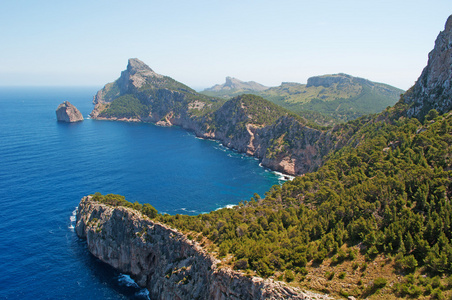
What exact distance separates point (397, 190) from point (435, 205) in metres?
8.04

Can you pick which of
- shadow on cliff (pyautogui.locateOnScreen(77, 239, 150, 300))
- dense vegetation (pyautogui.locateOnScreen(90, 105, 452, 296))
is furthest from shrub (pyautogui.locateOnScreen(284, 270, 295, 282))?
shadow on cliff (pyautogui.locateOnScreen(77, 239, 150, 300))

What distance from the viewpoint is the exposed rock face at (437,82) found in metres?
88.1

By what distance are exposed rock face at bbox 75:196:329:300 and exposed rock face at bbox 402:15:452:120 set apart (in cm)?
8085

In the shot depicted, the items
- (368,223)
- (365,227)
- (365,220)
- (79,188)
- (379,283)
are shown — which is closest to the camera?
(379,283)

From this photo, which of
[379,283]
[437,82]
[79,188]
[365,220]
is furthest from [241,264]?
[437,82]

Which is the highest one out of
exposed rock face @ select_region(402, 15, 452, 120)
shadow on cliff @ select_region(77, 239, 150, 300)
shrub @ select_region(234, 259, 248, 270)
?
exposed rock face @ select_region(402, 15, 452, 120)

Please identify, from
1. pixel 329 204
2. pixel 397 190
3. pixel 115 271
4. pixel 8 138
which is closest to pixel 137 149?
pixel 8 138

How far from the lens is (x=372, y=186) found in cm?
6012

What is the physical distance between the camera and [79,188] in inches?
4345

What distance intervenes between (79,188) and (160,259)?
201ft

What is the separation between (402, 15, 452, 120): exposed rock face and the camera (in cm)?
8812

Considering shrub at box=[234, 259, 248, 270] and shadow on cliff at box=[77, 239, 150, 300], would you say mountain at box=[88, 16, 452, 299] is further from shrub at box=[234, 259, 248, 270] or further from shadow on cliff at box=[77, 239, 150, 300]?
shadow on cliff at box=[77, 239, 150, 300]

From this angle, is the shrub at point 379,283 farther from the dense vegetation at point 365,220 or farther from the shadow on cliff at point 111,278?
the shadow on cliff at point 111,278

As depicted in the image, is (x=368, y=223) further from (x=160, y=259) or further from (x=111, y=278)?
(x=111, y=278)
